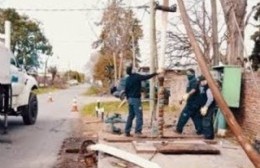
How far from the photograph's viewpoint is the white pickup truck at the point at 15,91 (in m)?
13.2

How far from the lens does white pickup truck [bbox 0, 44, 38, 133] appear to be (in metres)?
13.2

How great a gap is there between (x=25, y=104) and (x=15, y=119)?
2.74 m

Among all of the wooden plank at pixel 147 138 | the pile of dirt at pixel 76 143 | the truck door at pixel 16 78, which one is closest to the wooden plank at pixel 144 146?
the wooden plank at pixel 147 138

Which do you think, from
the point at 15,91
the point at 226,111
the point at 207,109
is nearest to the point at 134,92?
the point at 207,109

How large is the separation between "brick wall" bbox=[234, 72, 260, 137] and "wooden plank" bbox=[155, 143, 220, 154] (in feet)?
9.06

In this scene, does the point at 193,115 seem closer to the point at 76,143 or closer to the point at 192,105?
the point at 192,105

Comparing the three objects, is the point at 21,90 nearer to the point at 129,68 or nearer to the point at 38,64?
the point at 129,68

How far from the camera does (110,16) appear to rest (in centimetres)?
3931

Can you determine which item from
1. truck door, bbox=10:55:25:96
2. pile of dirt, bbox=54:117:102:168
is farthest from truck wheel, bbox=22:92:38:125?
pile of dirt, bbox=54:117:102:168

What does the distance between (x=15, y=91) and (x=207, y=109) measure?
19.5ft

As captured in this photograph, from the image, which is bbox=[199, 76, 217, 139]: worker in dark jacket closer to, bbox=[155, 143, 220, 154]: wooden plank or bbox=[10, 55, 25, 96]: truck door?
bbox=[155, 143, 220, 154]: wooden plank

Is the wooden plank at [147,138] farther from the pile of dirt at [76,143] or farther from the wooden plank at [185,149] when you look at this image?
the wooden plank at [185,149]

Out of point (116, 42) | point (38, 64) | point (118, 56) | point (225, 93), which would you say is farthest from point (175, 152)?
point (38, 64)

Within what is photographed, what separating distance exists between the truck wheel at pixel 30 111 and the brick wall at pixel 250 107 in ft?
22.6
